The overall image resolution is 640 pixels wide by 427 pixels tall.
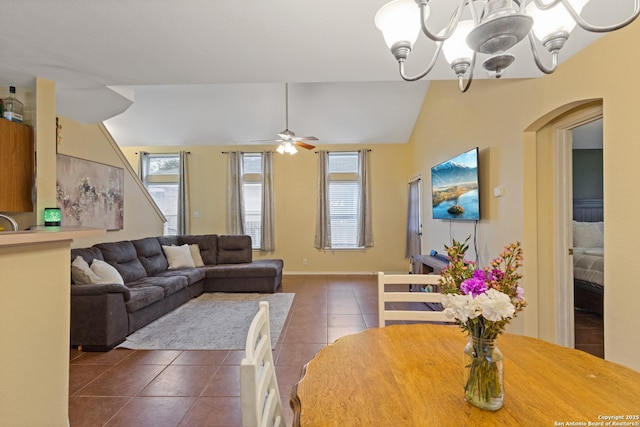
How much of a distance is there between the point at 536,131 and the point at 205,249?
5.14 m

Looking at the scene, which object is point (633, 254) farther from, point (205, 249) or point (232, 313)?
point (205, 249)

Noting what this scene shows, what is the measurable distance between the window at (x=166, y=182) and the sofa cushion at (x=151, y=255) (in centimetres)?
165

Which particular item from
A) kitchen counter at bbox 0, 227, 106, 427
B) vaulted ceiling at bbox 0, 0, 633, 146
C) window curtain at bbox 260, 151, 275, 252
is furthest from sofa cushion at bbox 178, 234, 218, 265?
kitchen counter at bbox 0, 227, 106, 427

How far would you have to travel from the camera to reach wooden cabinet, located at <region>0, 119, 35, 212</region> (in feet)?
7.95

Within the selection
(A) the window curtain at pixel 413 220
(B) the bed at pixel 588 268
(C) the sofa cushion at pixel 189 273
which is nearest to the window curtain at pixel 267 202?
(C) the sofa cushion at pixel 189 273

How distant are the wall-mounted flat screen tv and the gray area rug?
254 centimetres

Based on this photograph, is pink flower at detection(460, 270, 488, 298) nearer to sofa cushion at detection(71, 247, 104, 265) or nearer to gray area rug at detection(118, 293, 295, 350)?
gray area rug at detection(118, 293, 295, 350)

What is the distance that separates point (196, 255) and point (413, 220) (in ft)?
14.0

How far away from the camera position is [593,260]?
3.48 metres

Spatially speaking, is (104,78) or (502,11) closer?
(502,11)

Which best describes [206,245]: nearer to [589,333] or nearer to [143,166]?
[143,166]

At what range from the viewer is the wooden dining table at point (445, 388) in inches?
31.4

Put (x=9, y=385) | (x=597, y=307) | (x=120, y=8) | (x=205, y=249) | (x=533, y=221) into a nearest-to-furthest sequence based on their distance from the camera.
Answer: (x=9, y=385) < (x=120, y=8) < (x=533, y=221) < (x=597, y=307) < (x=205, y=249)

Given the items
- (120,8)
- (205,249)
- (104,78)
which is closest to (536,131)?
(120,8)
